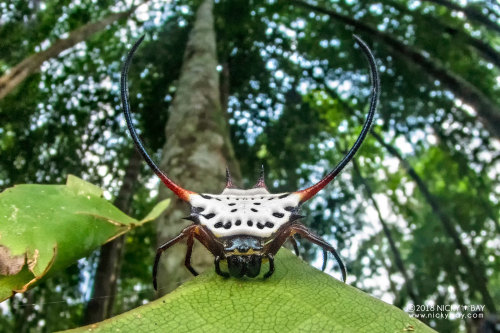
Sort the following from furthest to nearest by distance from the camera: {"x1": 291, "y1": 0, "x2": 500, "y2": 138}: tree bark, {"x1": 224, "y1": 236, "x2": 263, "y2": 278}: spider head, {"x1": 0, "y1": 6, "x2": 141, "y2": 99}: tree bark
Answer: {"x1": 291, "y1": 0, "x2": 500, "y2": 138}: tree bark < {"x1": 0, "y1": 6, "x2": 141, "y2": 99}: tree bark < {"x1": 224, "y1": 236, "x2": 263, "y2": 278}: spider head

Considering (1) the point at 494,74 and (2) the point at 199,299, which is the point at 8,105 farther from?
(1) the point at 494,74

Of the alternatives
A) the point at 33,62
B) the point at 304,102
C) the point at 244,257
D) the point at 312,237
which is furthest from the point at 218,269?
the point at 304,102

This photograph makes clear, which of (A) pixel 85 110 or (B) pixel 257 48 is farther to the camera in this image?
(B) pixel 257 48

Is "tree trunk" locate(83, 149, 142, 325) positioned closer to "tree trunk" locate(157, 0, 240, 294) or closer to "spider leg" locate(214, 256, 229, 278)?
"tree trunk" locate(157, 0, 240, 294)

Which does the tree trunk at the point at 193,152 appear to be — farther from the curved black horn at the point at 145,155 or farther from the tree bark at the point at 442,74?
the tree bark at the point at 442,74

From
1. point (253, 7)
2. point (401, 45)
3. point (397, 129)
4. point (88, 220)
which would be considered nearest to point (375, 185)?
point (397, 129)

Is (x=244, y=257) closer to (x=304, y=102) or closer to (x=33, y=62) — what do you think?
(x=33, y=62)

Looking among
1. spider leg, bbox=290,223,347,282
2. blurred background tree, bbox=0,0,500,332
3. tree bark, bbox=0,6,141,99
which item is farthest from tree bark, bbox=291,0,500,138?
spider leg, bbox=290,223,347,282
